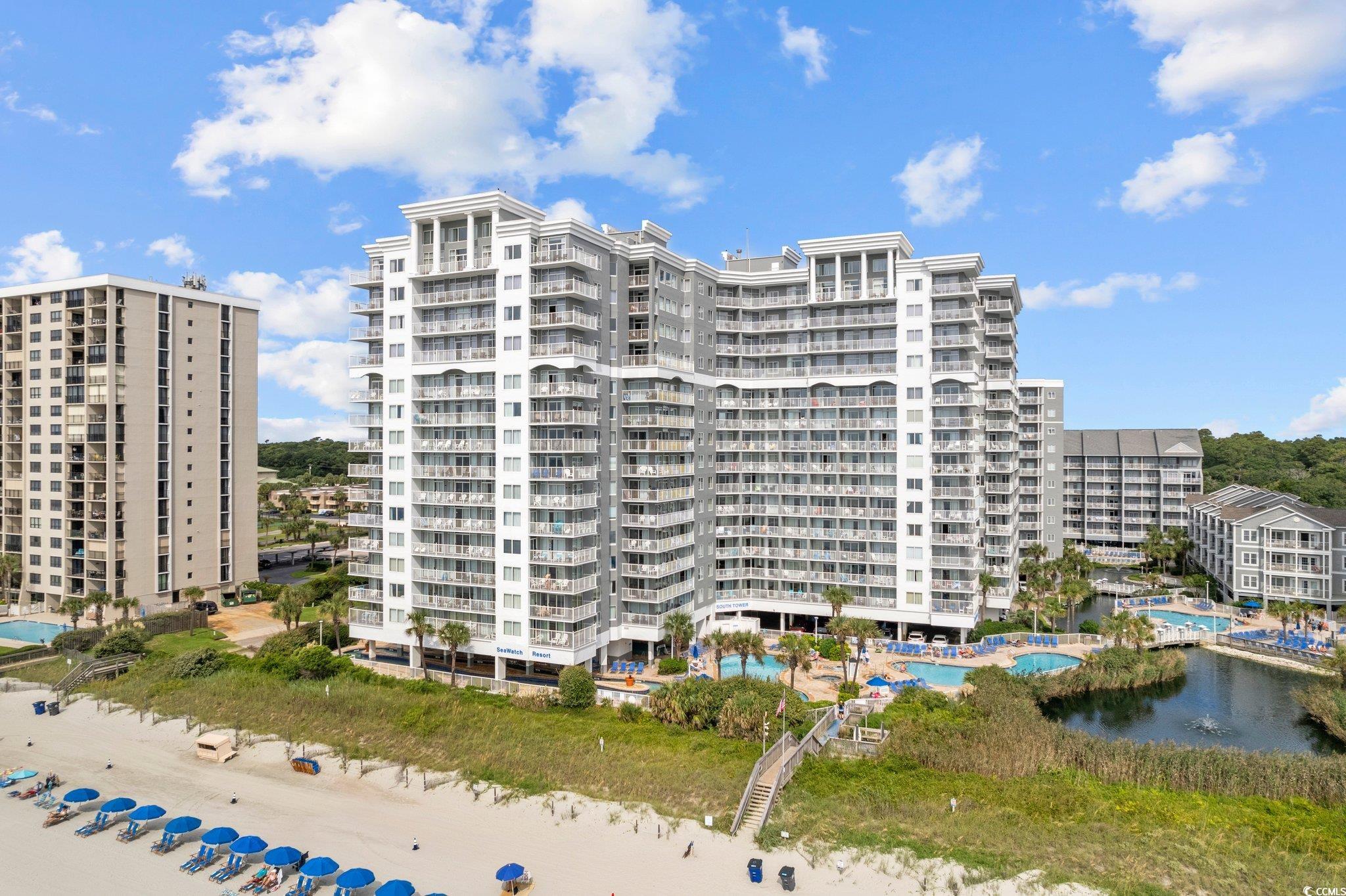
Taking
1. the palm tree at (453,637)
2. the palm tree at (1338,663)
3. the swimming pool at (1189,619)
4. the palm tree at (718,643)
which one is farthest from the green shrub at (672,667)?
the swimming pool at (1189,619)

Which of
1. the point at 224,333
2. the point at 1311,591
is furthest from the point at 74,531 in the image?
the point at 1311,591

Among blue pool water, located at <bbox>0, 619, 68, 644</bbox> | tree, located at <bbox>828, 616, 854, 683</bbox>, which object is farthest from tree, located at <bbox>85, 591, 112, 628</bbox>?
tree, located at <bbox>828, 616, 854, 683</bbox>

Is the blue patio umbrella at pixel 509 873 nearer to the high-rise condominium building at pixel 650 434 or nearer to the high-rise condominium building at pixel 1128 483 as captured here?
the high-rise condominium building at pixel 650 434

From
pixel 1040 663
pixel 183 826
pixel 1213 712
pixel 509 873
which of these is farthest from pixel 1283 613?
pixel 183 826

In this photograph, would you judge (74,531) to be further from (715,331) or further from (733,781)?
(733,781)

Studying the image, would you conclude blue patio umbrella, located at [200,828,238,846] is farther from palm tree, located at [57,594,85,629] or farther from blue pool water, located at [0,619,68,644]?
blue pool water, located at [0,619,68,644]
